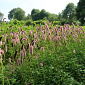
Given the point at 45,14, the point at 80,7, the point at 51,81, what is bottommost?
the point at 51,81

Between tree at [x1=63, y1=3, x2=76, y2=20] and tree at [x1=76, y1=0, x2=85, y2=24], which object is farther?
tree at [x1=63, y1=3, x2=76, y2=20]

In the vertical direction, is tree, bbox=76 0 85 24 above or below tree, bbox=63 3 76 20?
below

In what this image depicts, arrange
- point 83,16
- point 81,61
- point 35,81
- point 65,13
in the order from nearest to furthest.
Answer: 1. point 35,81
2. point 81,61
3. point 83,16
4. point 65,13

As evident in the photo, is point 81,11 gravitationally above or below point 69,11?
below

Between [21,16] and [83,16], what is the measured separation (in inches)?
2923

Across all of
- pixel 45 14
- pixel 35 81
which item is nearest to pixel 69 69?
pixel 35 81

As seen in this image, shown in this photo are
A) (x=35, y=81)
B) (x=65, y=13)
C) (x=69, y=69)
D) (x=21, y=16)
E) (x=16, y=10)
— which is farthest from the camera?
(x=16, y=10)

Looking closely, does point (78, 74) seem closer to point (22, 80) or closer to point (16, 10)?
point (22, 80)

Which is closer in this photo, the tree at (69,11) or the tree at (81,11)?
the tree at (81,11)

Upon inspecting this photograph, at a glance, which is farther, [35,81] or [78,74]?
[78,74]

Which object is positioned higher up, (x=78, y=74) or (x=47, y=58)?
(x=47, y=58)

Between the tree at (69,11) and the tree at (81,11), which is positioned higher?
the tree at (69,11)

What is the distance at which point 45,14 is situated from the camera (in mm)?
98250

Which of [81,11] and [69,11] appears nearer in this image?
[81,11]
